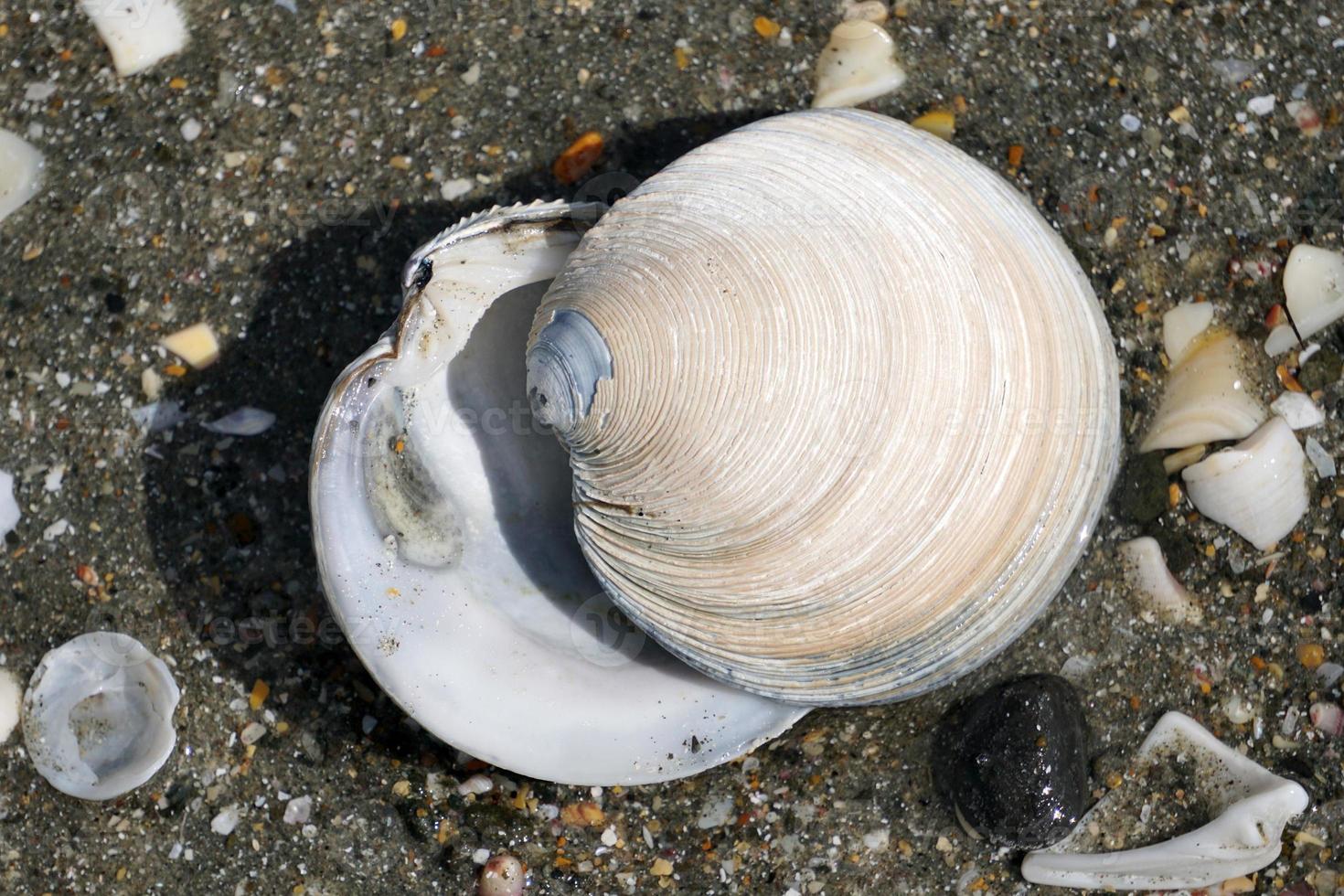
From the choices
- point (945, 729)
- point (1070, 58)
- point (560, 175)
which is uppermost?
point (1070, 58)

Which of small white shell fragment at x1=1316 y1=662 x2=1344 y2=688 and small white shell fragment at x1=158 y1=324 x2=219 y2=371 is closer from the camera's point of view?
small white shell fragment at x1=1316 y1=662 x2=1344 y2=688

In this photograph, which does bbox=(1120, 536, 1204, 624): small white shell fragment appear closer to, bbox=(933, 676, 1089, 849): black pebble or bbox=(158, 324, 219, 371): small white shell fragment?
bbox=(933, 676, 1089, 849): black pebble

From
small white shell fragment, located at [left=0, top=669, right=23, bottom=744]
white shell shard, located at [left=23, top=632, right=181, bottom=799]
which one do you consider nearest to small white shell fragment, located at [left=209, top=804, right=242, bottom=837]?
white shell shard, located at [left=23, top=632, right=181, bottom=799]

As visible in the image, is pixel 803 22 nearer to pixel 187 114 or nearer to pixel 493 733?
pixel 187 114

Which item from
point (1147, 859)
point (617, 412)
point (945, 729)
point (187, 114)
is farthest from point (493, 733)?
point (187, 114)

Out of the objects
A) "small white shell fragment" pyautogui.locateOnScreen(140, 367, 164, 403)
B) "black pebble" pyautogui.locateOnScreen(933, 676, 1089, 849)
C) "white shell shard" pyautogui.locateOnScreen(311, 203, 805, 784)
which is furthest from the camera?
"small white shell fragment" pyautogui.locateOnScreen(140, 367, 164, 403)

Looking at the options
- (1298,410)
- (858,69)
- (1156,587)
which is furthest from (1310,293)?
(858,69)
